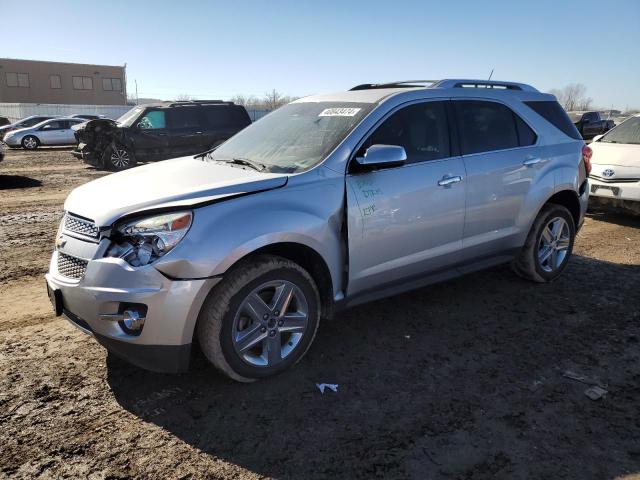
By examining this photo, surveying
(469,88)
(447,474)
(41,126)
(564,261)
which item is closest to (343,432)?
(447,474)

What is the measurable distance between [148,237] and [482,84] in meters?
3.41

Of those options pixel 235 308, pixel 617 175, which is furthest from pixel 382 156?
pixel 617 175

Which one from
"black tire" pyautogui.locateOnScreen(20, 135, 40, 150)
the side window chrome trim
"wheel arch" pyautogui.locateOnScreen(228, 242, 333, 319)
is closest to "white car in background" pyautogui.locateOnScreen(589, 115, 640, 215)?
the side window chrome trim

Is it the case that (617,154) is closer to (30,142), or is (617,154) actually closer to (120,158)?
(120,158)

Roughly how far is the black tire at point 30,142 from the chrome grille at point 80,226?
22.5 meters

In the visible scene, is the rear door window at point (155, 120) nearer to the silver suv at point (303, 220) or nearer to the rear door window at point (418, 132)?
the silver suv at point (303, 220)

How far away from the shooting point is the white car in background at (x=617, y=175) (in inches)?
293

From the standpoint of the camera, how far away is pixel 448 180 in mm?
3994

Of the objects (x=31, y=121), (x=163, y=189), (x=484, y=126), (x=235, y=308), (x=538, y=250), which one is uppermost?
(x=31, y=121)

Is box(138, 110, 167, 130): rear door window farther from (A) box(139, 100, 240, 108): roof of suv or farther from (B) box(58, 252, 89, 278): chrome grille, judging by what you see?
(B) box(58, 252, 89, 278): chrome grille

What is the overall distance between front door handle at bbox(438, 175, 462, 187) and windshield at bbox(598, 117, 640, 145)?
6024 millimetres

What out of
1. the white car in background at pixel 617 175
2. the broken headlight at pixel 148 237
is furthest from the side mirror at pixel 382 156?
the white car in background at pixel 617 175

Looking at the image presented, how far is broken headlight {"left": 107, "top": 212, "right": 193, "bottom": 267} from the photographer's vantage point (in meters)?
2.85

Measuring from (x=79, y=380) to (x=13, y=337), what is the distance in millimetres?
999
